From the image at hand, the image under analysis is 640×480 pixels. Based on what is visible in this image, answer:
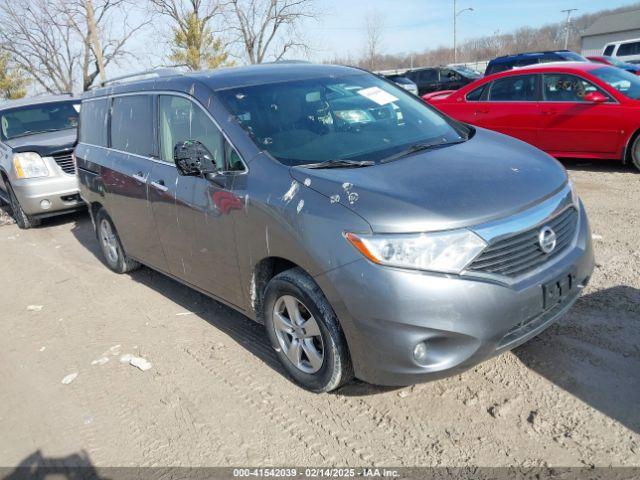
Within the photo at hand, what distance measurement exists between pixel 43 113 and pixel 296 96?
23.1 ft

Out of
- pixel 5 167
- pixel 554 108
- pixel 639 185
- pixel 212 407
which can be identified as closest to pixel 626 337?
pixel 212 407

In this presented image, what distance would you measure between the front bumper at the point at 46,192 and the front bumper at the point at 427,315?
21.1 ft

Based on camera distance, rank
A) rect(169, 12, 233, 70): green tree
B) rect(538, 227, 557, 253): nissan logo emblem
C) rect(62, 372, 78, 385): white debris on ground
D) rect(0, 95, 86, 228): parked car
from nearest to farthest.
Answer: rect(538, 227, 557, 253): nissan logo emblem → rect(62, 372, 78, 385): white debris on ground → rect(0, 95, 86, 228): parked car → rect(169, 12, 233, 70): green tree

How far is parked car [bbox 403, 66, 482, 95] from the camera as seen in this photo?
21.7m

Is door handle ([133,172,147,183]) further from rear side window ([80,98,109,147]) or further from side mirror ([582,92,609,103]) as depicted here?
side mirror ([582,92,609,103])

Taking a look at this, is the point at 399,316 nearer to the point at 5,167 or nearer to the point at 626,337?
the point at 626,337

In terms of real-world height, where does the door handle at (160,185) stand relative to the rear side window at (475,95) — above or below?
below

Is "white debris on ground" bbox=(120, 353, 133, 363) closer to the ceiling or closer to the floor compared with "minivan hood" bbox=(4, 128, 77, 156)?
closer to the floor

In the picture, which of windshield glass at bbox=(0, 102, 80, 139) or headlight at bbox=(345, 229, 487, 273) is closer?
headlight at bbox=(345, 229, 487, 273)

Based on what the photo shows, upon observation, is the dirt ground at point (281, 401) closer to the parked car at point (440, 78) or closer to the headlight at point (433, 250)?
the headlight at point (433, 250)

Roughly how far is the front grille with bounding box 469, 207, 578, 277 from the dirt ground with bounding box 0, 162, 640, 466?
0.81m

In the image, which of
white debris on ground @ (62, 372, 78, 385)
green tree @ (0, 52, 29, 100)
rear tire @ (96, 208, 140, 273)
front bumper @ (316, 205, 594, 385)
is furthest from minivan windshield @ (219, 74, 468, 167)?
green tree @ (0, 52, 29, 100)

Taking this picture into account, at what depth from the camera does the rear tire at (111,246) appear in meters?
5.59

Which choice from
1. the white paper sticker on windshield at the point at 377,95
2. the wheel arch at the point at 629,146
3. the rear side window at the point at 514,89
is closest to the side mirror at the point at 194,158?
the white paper sticker on windshield at the point at 377,95
